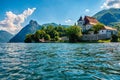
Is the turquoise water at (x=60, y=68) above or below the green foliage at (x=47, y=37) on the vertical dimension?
below

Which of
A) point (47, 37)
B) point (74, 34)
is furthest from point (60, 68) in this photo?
point (47, 37)

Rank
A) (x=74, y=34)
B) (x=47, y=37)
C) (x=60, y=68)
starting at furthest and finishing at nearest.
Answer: (x=47, y=37) < (x=74, y=34) < (x=60, y=68)

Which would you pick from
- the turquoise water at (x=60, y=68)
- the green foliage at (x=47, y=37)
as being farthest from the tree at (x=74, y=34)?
the turquoise water at (x=60, y=68)

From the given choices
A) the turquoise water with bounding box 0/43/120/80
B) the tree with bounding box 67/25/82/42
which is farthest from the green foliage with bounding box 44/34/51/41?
the turquoise water with bounding box 0/43/120/80

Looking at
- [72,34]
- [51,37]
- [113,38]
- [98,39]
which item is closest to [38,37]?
[51,37]

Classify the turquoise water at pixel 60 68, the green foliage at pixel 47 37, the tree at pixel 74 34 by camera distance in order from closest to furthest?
the turquoise water at pixel 60 68
the tree at pixel 74 34
the green foliage at pixel 47 37

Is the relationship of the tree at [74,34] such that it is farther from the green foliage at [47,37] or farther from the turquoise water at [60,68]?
the turquoise water at [60,68]

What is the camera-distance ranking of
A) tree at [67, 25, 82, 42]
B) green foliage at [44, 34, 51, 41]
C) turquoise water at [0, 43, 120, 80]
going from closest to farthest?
1. turquoise water at [0, 43, 120, 80]
2. tree at [67, 25, 82, 42]
3. green foliage at [44, 34, 51, 41]

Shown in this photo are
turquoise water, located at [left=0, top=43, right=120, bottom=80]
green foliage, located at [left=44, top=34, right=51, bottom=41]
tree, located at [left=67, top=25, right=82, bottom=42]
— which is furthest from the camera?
green foliage, located at [left=44, top=34, right=51, bottom=41]

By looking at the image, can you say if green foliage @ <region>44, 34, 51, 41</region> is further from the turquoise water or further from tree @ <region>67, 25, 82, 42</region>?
the turquoise water

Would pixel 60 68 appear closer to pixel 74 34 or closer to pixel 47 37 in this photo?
pixel 74 34

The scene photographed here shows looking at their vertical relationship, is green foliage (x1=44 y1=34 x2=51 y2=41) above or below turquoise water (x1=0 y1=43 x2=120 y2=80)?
above

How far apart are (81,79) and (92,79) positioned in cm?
80

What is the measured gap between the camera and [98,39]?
507ft
